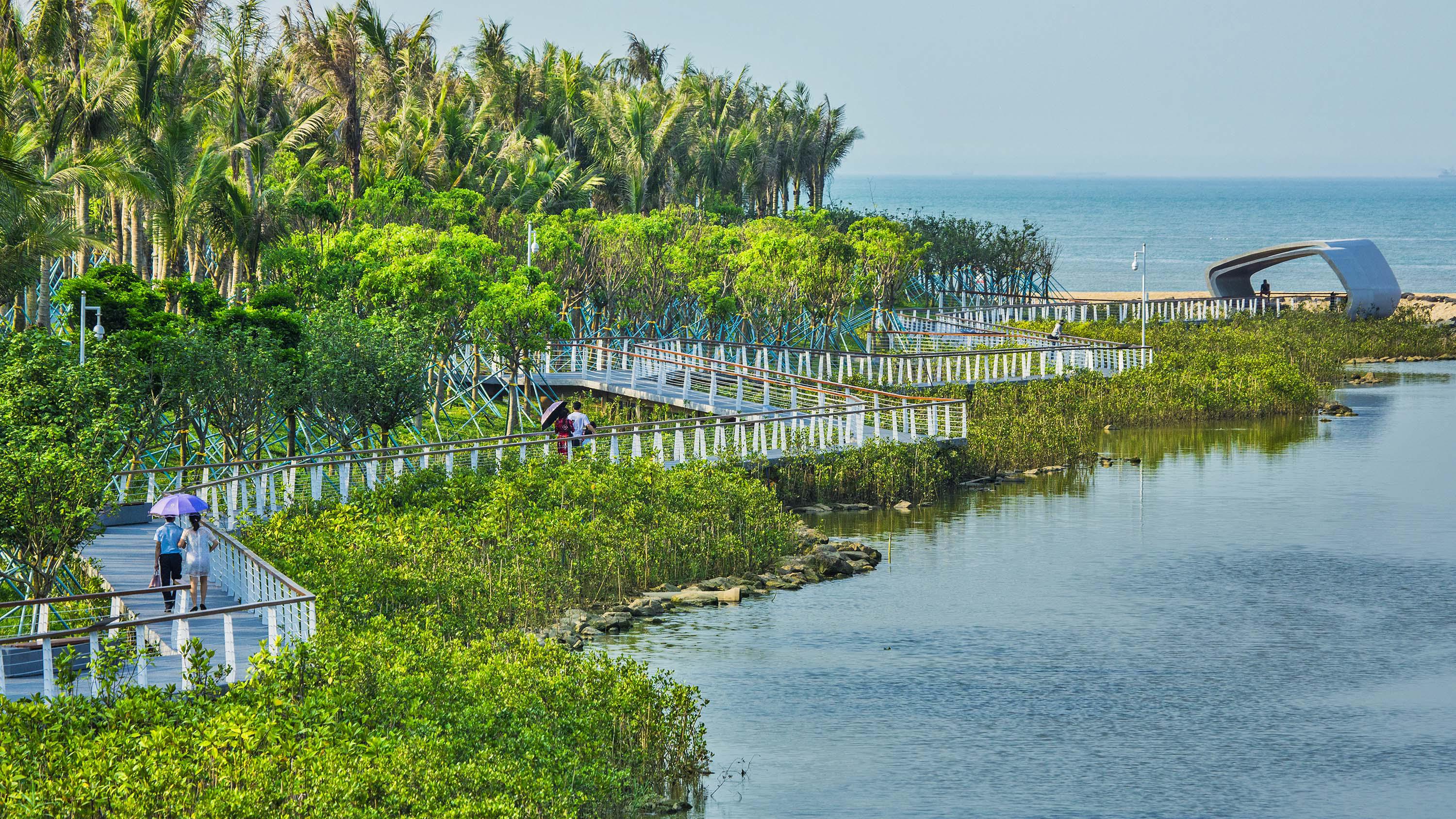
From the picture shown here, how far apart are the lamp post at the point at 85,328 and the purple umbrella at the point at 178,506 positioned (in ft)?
19.8

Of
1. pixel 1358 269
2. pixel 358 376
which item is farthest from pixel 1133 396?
pixel 1358 269

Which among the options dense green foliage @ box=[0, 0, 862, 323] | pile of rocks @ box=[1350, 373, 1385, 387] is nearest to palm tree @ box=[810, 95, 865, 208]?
dense green foliage @ box=[0, 0, 862, 323]

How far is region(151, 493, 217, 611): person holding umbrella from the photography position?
18.1 meters

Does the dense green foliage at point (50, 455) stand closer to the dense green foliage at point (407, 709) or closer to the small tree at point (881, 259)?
the dense green foliage at point (407, 709)

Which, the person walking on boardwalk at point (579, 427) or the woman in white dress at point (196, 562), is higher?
the person walking on boardwalk at point (579, 427)

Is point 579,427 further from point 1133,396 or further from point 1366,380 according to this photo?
point 1366,380

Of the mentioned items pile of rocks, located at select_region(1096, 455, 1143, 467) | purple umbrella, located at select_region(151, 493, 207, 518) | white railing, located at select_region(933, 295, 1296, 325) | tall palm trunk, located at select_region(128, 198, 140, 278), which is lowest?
pile of rocks, located at select_region(1096, 455, 1143, 467)

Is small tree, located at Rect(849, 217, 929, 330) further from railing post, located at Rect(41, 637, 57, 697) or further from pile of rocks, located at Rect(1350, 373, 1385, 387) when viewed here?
railing post, located at Rect(41, 637, 57, 697)

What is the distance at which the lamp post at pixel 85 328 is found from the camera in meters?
23.8

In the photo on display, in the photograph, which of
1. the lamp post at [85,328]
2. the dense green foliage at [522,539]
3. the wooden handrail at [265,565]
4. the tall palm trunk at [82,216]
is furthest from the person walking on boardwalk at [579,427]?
the tall palm trunk at [82,216]

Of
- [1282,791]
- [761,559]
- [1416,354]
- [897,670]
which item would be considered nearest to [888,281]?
[1416,354]

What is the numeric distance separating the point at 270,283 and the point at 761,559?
17159 millimetres

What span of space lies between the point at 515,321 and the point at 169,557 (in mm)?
16342

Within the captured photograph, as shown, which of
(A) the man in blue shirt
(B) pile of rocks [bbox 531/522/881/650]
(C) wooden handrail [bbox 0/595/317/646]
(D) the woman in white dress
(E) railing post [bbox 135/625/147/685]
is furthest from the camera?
(B) pile of rocks [bbox 531/522/881/650]
